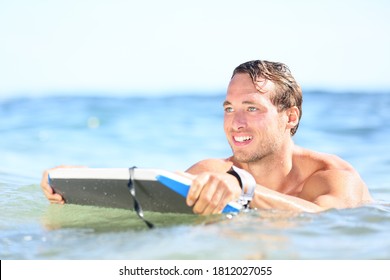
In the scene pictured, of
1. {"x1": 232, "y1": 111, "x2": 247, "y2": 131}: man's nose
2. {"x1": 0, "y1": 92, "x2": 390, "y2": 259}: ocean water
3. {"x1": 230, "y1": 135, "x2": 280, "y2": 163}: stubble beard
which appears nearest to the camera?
{"x1": 0, "y1": 92, "x2": 390, "y2": 259}: ocean water

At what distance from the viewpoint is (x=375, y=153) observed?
1135cm

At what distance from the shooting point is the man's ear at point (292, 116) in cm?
488

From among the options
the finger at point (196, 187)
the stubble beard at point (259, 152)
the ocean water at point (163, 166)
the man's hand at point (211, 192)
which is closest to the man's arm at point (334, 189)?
the ocean water at point (163, 166)

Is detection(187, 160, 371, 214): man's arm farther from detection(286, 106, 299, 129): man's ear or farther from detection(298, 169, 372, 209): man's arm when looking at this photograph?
detection(286, 106, 299, 129): man's ear

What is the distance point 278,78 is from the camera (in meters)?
4.77

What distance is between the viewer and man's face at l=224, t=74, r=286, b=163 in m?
4.54

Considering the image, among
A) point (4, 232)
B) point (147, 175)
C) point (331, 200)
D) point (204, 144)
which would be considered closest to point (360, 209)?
point (331, 200)

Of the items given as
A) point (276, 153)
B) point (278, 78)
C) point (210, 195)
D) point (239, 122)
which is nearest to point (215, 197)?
point (210, 195)

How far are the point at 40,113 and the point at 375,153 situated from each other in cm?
1177

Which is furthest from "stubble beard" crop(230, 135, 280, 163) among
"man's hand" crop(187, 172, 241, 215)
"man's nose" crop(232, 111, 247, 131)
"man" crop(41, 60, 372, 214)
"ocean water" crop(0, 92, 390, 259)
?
"man's hand" crop(187, 172, 241, 215)

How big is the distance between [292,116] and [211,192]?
4.98 ft

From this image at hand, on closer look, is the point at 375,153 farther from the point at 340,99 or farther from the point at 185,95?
the point at 185,95

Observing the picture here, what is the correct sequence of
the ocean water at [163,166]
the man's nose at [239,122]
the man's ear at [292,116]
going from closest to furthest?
the ocean water at [163,166] → the man's nose at [239,122] → the man's ear at [292,116]

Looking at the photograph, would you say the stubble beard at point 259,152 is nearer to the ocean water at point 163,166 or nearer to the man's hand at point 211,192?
the ocean water at point 163,166
